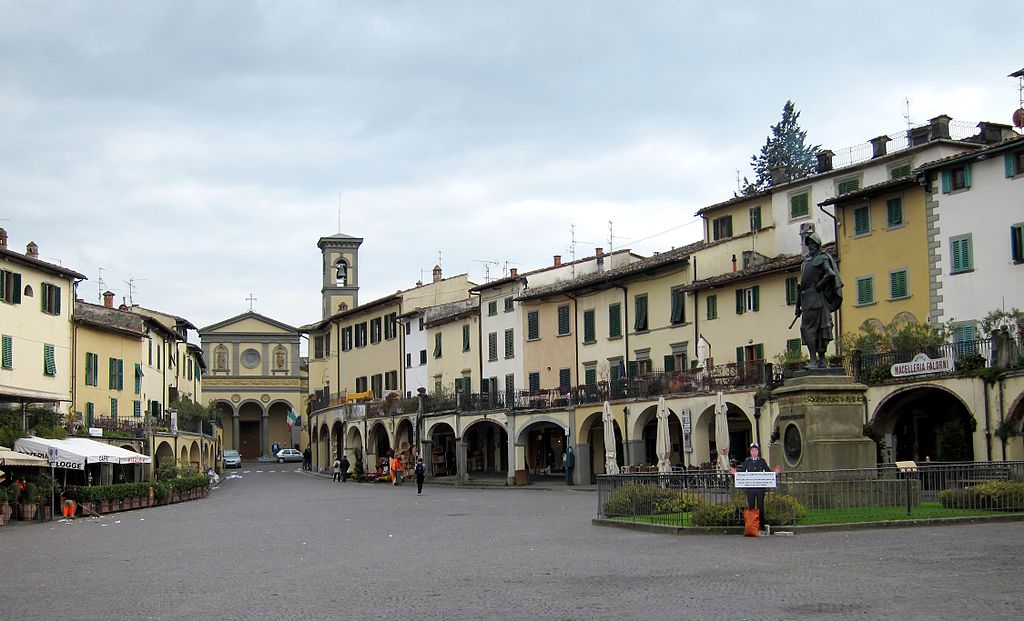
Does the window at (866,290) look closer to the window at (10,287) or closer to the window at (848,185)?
the window at (848,185)

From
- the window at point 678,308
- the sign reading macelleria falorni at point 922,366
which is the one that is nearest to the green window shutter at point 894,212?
the sign reading macelleria falorni at point 922,366

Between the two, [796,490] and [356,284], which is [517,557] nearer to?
[796,490]

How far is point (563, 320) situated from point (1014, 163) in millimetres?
24168

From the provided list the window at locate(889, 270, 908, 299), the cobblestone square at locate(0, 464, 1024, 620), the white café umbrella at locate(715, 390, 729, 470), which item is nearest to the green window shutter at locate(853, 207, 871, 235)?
the window at locate(889, 270, 908, 299)

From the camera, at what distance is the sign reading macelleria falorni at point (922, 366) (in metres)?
32.2

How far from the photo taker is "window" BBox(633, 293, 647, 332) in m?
49.8

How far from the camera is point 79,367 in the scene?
5034cm

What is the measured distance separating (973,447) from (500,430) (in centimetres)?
3129

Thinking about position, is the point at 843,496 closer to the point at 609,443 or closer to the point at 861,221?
the point at 861,221

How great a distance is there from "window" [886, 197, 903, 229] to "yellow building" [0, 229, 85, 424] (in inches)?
1131

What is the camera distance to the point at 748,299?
44.3 m


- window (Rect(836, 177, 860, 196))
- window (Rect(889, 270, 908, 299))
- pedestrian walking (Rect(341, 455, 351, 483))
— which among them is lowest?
pedestrian walking (Rect(341, 455, 351, 483))

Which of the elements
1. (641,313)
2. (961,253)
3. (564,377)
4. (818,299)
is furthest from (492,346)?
(818,299)

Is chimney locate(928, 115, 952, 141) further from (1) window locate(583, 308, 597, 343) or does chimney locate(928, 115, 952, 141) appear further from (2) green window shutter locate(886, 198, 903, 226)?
(1) window locate(583, 308, 597, 343)
